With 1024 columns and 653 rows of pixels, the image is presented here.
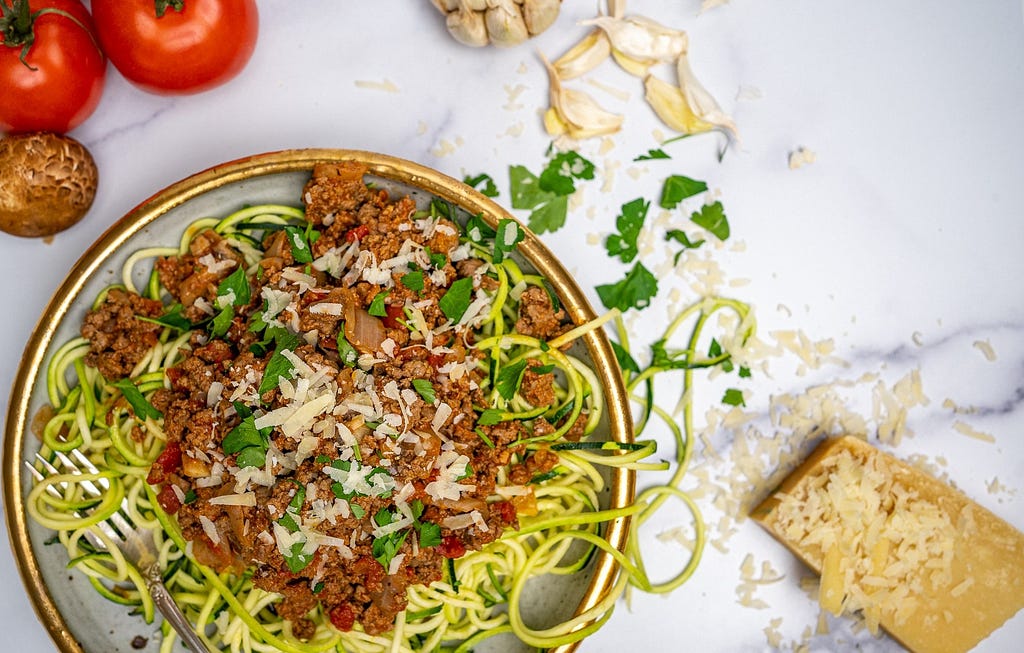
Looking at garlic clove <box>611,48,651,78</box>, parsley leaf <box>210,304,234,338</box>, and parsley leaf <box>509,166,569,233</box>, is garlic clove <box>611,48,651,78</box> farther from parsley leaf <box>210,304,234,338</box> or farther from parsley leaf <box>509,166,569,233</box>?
parsley leaf <box>210,304,234,338</box>

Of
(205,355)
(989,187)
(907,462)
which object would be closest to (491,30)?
(205,355)

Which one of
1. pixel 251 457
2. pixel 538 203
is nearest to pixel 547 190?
pixel 538 203

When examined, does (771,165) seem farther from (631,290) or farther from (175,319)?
(175,319)

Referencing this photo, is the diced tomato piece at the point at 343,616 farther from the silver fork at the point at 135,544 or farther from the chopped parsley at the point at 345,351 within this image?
the chopped parsley at the point at 345,351

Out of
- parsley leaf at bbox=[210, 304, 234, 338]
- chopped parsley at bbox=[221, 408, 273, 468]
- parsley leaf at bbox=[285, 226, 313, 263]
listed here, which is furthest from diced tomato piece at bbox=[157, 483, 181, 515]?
parsley leaf at bbox=[285, 226, 313, 263]

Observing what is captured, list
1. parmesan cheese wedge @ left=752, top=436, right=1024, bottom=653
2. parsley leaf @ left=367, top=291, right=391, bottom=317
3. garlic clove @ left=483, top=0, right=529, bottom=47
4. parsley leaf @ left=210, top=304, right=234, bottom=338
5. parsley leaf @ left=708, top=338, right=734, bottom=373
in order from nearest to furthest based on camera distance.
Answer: parsley leaf @ left=367, top=291, right=391, bottom=317 < parsley leaf @ left=210, top=304, right=234, bottom=338 < garlic clove @ left=483, top=0, right=529, bottom=47 < parmesan cheese wedge @ left=752, top=436, right=1024, bottom=653 < parsley leaf @ left=708, top=338, right=734, bottom=373
